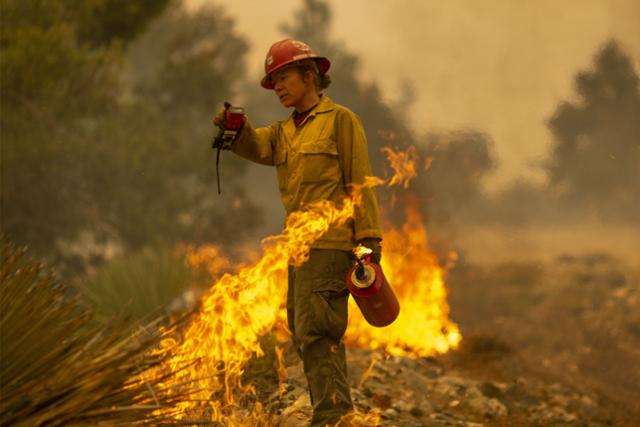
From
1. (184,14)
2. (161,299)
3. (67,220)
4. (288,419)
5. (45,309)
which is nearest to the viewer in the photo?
(45,309)

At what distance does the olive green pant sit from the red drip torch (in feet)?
0.40

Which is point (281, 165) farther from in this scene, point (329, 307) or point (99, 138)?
point (99, 138)

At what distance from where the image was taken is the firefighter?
421 centimetres

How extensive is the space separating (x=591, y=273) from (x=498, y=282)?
2.50 m

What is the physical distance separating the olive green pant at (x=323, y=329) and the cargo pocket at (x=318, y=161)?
0.39 metres

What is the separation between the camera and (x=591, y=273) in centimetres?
1975

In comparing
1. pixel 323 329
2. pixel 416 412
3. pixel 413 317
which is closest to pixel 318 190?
pixel 323 329

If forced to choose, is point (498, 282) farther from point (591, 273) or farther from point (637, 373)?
point (637, 373)

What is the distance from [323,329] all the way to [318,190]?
0.74m

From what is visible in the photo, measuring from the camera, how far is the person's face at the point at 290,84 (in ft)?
14.6

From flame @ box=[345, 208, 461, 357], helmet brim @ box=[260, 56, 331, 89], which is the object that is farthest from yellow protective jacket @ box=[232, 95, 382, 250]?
flame @ box=[345, 208, 461, 357]

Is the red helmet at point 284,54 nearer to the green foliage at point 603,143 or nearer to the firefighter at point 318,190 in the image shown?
the firefighter at point 318,190

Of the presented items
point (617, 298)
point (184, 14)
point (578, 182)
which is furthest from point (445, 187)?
point (184, 14)

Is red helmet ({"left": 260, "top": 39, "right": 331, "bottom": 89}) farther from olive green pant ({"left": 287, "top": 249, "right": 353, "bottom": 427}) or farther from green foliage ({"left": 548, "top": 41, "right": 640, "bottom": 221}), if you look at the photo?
green foliage ({"left": 548, "top": 41, "right": 640, "bottom": 221})
